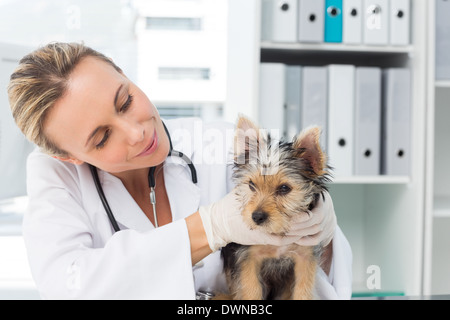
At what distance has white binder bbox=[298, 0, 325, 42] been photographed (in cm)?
138

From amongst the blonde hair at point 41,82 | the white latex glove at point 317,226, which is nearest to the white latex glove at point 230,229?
the white latex glove at point 317,226

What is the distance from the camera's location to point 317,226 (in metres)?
0.60

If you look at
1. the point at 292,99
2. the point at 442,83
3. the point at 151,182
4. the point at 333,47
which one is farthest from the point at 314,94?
the point at 151,182

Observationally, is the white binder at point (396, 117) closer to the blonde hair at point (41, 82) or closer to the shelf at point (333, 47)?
the shelf at point (333, 47)

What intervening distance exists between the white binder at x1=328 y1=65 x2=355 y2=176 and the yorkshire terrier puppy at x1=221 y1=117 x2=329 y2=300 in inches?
30.1

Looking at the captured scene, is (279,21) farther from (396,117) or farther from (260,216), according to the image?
(260,216)

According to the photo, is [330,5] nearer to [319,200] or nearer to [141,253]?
[319,200]

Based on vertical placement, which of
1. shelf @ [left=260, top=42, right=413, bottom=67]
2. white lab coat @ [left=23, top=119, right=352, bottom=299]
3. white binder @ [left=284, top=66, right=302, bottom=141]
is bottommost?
white lab coat @ [left=23, top=119, right=352, bottom=299]

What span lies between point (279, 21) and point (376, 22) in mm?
300

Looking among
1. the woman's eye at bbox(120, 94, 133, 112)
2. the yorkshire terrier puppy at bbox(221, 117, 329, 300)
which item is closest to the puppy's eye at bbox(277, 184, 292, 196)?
the yorkshire terrier puppy at bbox(221, 117, 329, 300)

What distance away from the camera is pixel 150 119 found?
674 mm

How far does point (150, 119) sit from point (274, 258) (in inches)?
10.8

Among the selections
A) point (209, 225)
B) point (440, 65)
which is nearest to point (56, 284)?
point (209, 225)

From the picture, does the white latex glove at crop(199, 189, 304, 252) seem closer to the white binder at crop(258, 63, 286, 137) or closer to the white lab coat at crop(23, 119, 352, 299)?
the white lab coat at crop(23, 119, 352, 299)
